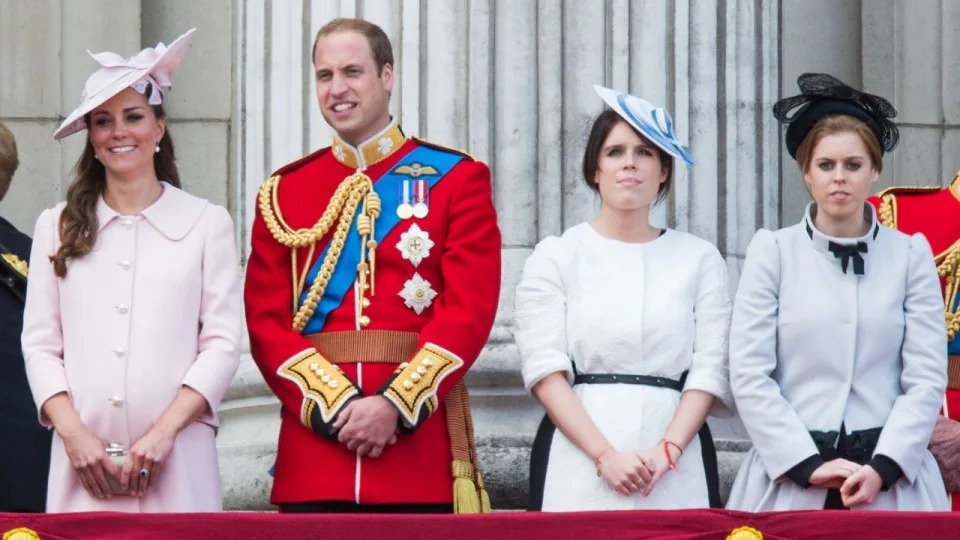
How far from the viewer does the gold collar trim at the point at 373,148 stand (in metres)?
5.80

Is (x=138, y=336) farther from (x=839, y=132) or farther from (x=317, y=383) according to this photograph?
(x=839, y=132)

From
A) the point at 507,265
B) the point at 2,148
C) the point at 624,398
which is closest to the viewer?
the point at 624,398

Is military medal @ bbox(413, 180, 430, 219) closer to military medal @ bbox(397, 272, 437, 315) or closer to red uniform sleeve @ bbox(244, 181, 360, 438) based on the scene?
military medal @ bbox(397, 272, 437, 315)

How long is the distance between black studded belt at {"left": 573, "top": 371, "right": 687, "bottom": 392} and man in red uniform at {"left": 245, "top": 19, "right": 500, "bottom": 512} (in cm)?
28

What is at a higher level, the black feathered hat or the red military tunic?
the black feathered hat

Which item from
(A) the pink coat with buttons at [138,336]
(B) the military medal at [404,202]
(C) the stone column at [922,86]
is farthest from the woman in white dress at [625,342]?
(C) the stone column at [922,86]

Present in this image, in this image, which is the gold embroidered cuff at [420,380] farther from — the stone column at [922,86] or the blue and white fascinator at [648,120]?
the stone column at [922,86]

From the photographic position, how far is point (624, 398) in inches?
216

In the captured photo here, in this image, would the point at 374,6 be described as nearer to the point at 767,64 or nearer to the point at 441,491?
the point at 767,64

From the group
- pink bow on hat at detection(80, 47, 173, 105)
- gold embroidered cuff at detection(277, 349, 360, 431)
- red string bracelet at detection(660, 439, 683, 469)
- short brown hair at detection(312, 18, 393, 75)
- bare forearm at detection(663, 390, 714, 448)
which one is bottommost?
red string bracelet at detection(660, 439, 683, 469)

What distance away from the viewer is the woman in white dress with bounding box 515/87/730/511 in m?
5.41

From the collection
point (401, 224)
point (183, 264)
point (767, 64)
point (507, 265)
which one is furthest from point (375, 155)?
point (767, 64)

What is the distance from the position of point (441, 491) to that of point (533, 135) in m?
1.62

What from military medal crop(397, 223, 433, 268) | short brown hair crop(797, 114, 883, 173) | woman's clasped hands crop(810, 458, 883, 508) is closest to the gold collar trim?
military medal crop(397, 223, 433, 268)
